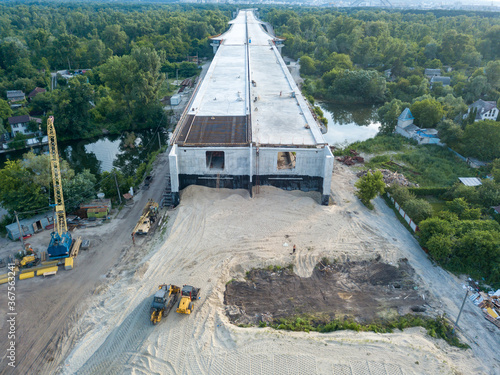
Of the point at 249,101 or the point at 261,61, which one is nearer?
the point at 249,101

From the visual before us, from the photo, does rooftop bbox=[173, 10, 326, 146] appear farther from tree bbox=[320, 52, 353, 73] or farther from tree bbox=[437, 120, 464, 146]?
tree bbox=[320, 52, 353, 73]

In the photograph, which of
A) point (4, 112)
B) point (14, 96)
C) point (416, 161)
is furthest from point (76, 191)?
point (14, 96)

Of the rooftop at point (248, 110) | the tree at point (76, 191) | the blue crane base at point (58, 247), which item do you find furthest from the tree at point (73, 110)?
the blue crane base at point (58, 247)

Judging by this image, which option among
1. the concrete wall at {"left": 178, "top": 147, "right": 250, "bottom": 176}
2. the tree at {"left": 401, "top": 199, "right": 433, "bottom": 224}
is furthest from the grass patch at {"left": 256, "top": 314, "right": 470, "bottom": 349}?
the concrete wall at {"left": 178, "top": 147, "right": 250, "bottom": 176}

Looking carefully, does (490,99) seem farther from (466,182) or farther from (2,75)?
(2,75)

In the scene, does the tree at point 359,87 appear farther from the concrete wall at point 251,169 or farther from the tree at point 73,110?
the tree at point 73,110

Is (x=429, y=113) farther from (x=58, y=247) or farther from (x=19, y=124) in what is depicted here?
(x=19, y=124)

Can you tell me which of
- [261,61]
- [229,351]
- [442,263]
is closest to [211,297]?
[229,351]
